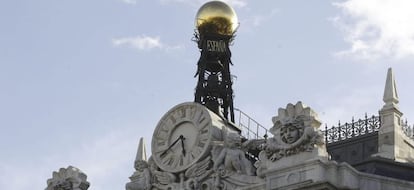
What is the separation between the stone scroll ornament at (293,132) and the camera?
49469mm

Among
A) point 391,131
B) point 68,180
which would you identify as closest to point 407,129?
point 391,131

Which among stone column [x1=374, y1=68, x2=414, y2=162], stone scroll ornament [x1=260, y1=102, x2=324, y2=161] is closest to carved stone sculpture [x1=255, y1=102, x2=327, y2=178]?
stone scroll ornament [x1=260, y1=102, x2=324, y2=161]

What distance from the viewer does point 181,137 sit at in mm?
55500

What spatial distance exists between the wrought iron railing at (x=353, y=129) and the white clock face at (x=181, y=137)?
20.0 ft

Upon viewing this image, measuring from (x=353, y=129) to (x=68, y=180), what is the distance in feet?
41.5

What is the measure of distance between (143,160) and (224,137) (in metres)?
4.40

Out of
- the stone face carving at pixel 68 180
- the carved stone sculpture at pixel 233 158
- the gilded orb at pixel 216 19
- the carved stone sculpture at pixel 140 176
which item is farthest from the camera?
the gilded orb at pixel 216 19

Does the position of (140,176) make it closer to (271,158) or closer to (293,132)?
(271,158)

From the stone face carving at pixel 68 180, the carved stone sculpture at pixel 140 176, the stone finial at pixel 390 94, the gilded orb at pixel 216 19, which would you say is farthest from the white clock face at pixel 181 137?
the gilded orb at pixel 216 19

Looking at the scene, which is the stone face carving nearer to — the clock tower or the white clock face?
the white clock face

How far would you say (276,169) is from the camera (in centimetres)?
5019

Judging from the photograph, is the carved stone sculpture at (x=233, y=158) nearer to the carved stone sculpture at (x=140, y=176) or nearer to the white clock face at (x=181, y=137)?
the white clock face at (x=181, y=137)

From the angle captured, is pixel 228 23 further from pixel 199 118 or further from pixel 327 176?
pixel 327 176

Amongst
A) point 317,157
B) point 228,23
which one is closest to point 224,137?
point 317,157
